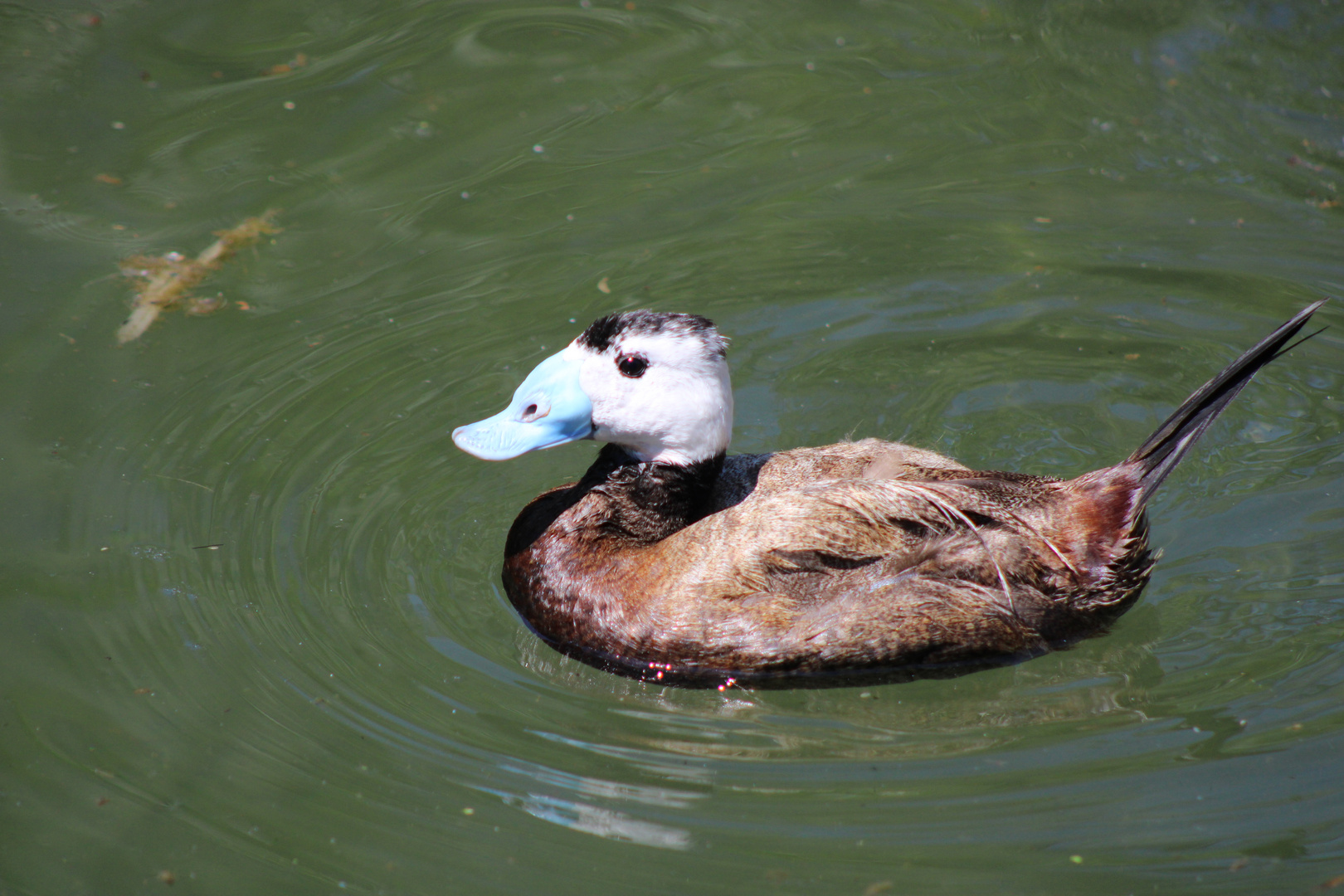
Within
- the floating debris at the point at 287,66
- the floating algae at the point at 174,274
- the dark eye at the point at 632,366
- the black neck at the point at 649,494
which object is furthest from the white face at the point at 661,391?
A: the floating debris at the point at 287,66

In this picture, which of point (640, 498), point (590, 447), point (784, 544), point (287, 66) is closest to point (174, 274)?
point (287, 66)

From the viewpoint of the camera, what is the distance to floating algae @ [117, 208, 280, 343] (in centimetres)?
568

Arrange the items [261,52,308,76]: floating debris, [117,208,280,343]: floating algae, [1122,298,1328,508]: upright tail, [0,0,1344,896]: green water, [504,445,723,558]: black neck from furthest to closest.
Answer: [261,52,308,76]: floating debris
[117,208,280,343]: floating algae
[504,445,723,558]: black neck
[1122,298,1328,508]: upright tail
[0,0,1344,896]: green water

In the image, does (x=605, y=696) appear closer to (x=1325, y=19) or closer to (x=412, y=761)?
(x=412, y=761)

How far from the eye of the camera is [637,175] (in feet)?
21.8

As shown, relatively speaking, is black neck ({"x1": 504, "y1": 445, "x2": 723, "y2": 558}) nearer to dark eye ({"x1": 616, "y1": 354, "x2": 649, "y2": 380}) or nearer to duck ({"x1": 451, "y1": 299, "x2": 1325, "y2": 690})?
duck ({"x1": 451, "y1": 299, "x2": 1325, "y2": 690})

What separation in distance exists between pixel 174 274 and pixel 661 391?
120 inches

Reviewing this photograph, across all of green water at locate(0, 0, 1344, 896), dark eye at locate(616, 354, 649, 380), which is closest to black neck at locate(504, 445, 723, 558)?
dark eye at locate(616, 354, 649, 380)

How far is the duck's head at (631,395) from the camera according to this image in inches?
158

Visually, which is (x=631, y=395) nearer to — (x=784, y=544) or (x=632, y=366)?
(x=632, y=366)

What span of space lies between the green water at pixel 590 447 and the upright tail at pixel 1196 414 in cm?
56

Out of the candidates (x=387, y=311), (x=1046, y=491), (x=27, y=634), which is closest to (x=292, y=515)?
(x=27, y=634)

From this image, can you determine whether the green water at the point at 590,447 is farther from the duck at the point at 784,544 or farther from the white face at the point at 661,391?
the white face at the point at 661,391

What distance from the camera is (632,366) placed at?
4.04m
